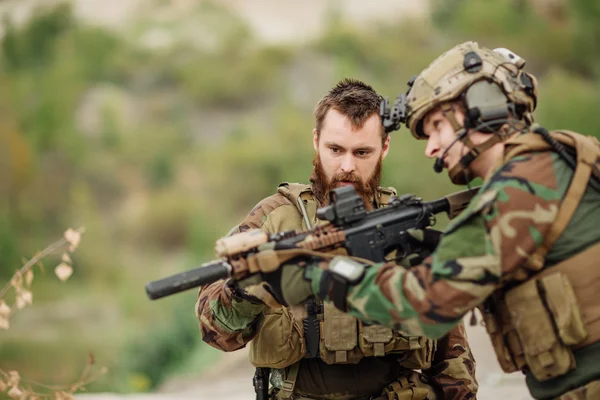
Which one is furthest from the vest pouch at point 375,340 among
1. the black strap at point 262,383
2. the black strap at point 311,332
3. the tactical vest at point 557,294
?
the tactical vest at point 557,294

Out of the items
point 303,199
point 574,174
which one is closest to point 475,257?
point 574,174

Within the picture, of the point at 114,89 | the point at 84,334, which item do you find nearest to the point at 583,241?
the point at 84,334

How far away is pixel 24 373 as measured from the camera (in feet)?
40.4

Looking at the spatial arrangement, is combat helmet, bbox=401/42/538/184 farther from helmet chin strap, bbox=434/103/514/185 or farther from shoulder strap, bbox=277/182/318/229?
shoulder strap, bbox=277/182/318/229

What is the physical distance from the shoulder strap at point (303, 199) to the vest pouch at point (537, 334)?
46.6 inches

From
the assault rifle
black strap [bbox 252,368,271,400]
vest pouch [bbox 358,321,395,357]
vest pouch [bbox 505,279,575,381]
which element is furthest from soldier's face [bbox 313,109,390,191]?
vest pouch [bbox 505,279,575,381]

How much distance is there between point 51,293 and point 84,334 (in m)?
1.61

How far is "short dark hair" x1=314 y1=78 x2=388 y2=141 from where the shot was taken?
3.65 m

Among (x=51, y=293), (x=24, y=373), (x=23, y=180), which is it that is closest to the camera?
(x=24, y=373)

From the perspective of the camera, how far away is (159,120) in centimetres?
1961

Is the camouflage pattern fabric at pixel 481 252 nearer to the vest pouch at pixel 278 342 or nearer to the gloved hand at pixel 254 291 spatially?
the gloved hand at pixel 254 291

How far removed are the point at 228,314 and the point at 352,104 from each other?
1.20 m

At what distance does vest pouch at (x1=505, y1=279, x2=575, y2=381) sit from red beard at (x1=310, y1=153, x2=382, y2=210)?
1148 mm

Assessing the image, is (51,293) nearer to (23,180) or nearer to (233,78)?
(23,180)
